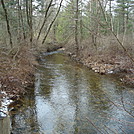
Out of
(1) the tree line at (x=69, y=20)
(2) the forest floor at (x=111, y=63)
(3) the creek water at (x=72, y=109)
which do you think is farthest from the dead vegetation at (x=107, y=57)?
(3) the creek water at (x=72, y=109)

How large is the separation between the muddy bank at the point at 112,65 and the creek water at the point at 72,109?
182 centimetres

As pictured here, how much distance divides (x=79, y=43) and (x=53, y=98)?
1597cm

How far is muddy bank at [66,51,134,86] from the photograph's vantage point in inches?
508

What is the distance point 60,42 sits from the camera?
33.0 meters

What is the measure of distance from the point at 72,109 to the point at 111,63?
994 centimetres

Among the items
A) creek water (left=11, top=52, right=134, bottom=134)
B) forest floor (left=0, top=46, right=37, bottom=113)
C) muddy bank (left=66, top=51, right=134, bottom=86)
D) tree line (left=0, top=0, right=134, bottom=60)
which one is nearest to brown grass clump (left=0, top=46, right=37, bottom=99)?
forest floor (left=0, top=46, right=37, bottom=113)

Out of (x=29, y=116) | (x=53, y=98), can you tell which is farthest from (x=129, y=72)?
(x=29, y=116)

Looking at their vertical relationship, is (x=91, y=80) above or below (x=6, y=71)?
below

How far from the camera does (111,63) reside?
→ 16156 millimetres

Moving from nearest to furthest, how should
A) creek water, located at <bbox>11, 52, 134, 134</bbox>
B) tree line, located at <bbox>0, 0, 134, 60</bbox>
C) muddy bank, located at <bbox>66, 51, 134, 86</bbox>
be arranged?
tree line, located at <bbox>0, 0, 134, 60</bbox> → creek water, located at <bbox>11, 52, 134, 134</bbox> → muddy bank, located at <bbox>66, 51, 134, 86</bbox>

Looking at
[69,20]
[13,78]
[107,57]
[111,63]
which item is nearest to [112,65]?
[111,63]

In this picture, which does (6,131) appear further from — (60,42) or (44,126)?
(60,42)

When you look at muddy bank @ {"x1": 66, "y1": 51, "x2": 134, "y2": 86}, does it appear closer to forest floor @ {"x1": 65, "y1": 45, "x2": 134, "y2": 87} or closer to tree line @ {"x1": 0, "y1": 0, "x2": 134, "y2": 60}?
forest floor @ {"x1": 65, "y1": 45, "x2": 134, "y2": 87}

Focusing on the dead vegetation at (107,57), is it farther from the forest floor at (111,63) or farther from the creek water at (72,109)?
the creek water at (72,109)
